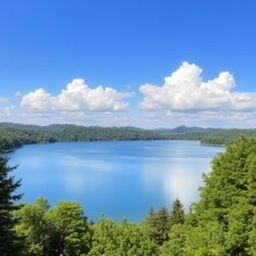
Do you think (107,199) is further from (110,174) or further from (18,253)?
(18,253)

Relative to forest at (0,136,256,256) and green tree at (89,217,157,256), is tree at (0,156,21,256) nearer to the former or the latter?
forest at (0,136,256,256)

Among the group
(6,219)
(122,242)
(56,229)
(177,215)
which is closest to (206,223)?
(122,242)

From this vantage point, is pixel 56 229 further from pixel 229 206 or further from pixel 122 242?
pixel 122 242

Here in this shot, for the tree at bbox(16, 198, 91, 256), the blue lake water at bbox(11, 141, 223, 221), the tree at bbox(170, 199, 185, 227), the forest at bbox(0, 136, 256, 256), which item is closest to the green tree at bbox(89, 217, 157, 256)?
A: the forest at bbox(0, 136, 256, 256)

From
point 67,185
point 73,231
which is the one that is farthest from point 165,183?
point 73,231

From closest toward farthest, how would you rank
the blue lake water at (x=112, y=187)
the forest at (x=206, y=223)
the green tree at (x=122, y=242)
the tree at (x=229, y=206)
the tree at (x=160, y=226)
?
the green tree at (x=122, y=242), the forest at (x=206, y=223), the tree at (x=229, y=206), the tree at (x=160, y=226), the blue lake water at (x=112, y=187)

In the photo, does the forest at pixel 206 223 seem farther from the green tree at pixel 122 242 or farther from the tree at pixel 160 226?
the tree at pixel 160 226

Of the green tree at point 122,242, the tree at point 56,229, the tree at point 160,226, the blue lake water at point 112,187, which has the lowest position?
the blue lake water at point 112,187

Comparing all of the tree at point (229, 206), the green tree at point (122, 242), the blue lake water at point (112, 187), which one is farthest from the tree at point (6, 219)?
the blue lake water at point (112, 187)

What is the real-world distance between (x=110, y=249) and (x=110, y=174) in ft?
323

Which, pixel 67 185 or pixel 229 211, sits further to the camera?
pixel 67 185

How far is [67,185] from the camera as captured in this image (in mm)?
92688

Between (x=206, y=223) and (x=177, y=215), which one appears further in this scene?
(x=177, y=215)

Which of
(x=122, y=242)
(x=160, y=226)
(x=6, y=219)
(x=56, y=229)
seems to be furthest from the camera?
(x=160, y=226)
